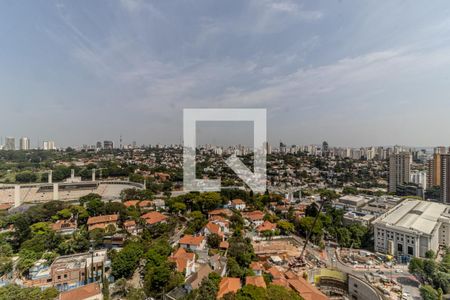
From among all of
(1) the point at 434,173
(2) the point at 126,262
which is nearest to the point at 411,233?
(2) the point at 126,262

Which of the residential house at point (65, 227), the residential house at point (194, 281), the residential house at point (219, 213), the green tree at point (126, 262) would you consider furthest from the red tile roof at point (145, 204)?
the residential house at point (194, 281)

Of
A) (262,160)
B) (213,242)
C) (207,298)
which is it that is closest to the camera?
(207,298)

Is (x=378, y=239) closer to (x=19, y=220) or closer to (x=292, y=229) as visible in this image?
(x=292, y=229)

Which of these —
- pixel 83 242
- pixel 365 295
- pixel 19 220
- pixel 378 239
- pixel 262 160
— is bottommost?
pixel 365 295

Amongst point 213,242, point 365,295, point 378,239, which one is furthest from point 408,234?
point 213,242

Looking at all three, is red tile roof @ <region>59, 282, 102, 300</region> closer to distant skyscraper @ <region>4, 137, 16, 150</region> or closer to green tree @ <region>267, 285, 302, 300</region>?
green tree @ <region>267, 285, 302, 300</region>

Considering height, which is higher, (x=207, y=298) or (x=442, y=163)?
(x=442, y=163)

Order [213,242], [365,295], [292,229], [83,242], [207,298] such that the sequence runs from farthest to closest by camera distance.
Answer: [292,229], [213,242], [83,242], [365,295], [207,298]
